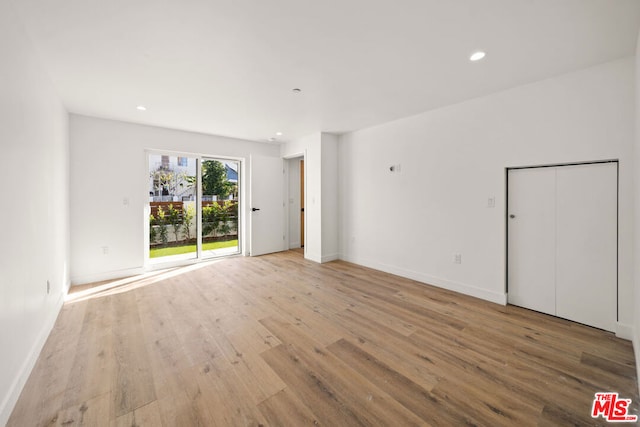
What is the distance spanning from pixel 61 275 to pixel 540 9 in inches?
206

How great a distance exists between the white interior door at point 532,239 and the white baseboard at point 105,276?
5483 mm

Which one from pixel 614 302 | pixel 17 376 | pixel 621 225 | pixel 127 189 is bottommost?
pixel 17 376

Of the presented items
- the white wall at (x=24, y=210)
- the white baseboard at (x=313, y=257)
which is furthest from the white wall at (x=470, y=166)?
the white wall at (x=24, y=210)

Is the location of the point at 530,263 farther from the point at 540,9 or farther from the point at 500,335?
the point at 540,9

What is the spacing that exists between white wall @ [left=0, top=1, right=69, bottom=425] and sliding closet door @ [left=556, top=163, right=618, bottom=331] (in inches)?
179

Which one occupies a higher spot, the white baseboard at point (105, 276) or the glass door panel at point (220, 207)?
the glass door panel at point (220, 207)

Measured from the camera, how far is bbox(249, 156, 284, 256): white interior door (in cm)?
549

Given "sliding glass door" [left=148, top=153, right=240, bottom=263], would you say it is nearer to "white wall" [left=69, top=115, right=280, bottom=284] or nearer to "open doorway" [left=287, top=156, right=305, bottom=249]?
"white wall" [left=69, top=115, right=280, bottom=284]

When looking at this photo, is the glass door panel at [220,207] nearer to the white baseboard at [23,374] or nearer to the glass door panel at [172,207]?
the glass door panel at [172,207]

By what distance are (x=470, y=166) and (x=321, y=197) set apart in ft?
8.34

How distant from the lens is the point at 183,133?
15.4ft

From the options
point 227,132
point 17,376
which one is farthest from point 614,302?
point 227,132

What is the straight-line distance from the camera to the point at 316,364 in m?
1.95

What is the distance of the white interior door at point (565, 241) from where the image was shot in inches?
96.0
